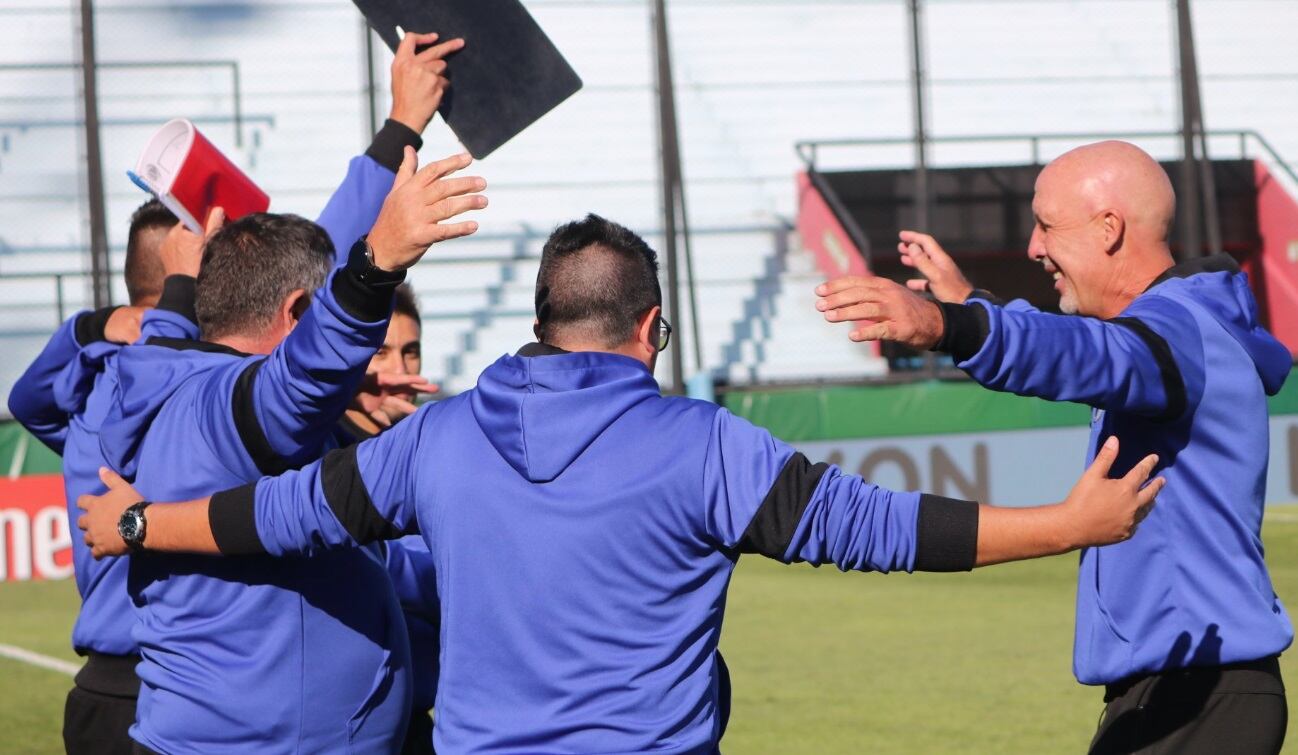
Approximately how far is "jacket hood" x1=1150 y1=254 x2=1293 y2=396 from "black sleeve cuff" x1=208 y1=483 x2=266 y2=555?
6.00 feet

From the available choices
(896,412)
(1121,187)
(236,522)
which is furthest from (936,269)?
(896,412)

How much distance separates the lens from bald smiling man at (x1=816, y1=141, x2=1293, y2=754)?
3.25 m

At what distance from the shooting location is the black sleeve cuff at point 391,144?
387 centimetres

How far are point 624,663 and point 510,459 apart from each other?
38 cm

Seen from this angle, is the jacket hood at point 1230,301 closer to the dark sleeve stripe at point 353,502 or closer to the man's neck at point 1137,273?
the man's neck at point 1137,273

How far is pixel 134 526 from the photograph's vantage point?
3.12 metres

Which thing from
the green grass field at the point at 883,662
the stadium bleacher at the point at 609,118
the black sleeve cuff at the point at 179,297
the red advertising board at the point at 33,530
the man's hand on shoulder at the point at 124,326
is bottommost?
the green grass field at the point at 883,662

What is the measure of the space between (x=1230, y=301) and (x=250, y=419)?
1955 mm

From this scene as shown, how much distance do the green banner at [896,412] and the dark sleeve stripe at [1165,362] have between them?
1119 cm

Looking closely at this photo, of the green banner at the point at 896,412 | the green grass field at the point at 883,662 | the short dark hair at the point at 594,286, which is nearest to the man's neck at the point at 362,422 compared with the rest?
the short dark hair at the point at 594,286

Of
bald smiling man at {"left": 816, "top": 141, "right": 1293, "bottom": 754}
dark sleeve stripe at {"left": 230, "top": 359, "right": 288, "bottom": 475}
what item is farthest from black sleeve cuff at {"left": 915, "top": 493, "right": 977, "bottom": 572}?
dark sleeve stripe at {"left": 230, "top": 359, "right": 288, "bottom": 475}

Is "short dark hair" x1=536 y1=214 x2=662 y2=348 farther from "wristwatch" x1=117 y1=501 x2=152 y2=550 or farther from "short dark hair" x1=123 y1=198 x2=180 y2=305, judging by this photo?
"short dark hair" x1=123 y1=198 x2=180 y2=305

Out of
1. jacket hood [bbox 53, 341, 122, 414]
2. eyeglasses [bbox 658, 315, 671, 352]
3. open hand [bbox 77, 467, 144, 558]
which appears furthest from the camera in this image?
jacket hood [bbox 53, 341, 122, 414]

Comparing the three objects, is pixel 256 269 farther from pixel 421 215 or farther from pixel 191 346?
pixel 421 215
